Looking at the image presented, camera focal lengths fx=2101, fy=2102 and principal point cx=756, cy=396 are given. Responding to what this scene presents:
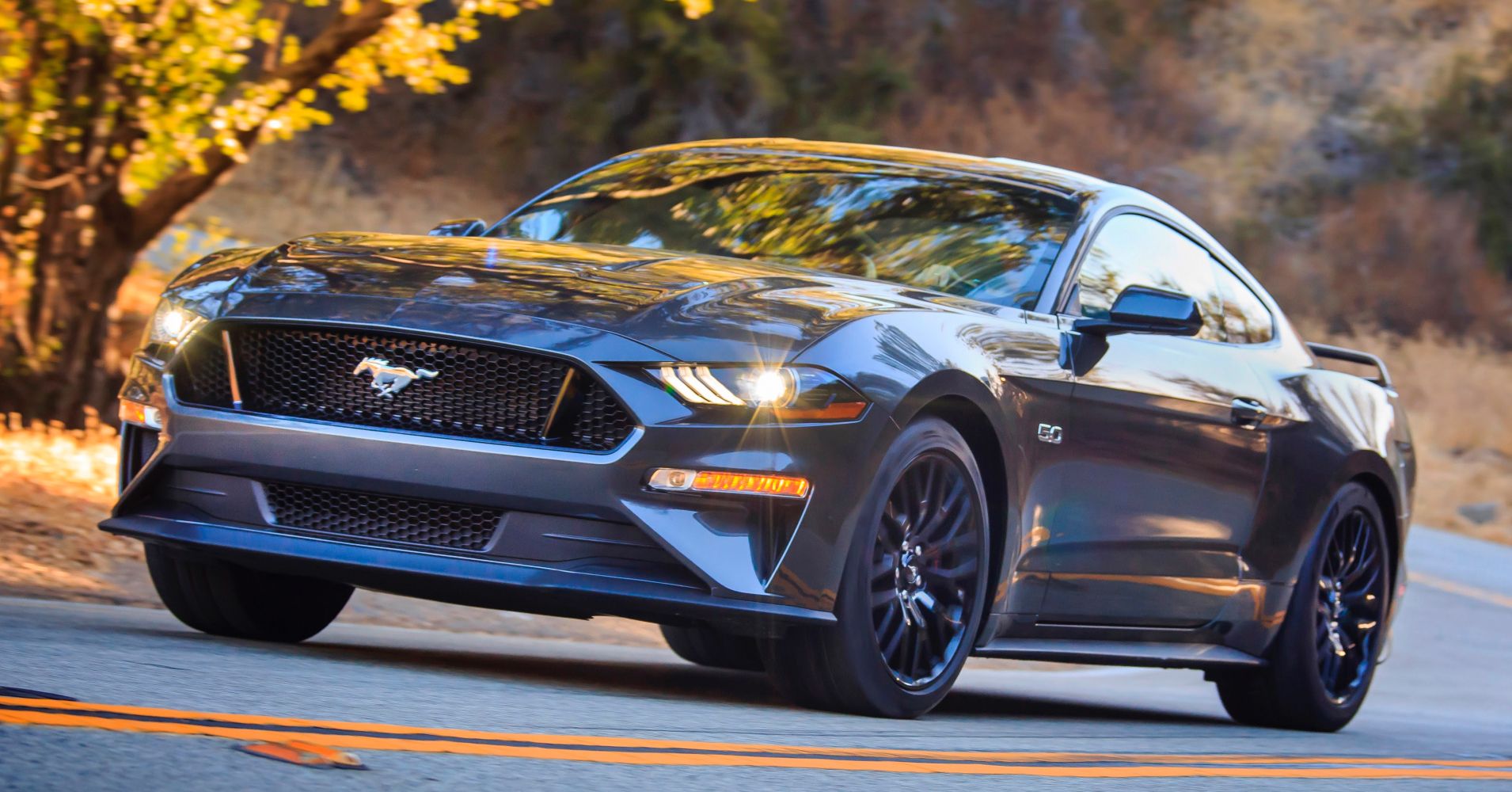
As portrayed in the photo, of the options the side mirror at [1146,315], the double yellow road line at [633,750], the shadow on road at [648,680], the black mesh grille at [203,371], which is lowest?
the shadow on road at [648,680]

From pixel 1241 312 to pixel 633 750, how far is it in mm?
3868

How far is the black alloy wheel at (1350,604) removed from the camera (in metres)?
7.30

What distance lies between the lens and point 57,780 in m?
3.04

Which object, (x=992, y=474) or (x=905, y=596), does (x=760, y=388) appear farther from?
(x=992, y=474)

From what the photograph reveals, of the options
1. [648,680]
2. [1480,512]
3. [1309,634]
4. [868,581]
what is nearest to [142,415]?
[648,680]

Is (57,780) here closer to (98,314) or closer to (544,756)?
(544,756)

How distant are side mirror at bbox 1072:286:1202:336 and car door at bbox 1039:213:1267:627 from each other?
3.3 inches

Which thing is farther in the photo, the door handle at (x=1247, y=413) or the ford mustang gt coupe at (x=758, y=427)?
the door handle at (x=1247, y=413)

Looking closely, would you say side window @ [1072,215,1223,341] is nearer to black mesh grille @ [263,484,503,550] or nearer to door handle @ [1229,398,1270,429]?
door handle @ [1229,398,1270,429]

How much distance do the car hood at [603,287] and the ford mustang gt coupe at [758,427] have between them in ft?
0.04

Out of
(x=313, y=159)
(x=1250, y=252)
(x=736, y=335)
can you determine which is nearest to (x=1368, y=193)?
(x=1250, y=252)

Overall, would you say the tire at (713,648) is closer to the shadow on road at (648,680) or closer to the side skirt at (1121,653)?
the shadow on road at (648,680)

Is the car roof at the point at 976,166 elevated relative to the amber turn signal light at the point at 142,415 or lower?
elevated

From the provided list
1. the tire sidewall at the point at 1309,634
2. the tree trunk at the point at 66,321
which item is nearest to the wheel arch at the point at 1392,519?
the tire sidewall at the point at 1309,634
